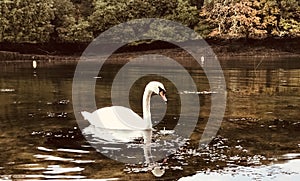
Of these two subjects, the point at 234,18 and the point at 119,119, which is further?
the point at 234,18

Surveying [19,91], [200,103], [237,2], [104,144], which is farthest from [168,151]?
[237,2]

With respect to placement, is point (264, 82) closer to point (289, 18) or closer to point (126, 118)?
point (126, 118)

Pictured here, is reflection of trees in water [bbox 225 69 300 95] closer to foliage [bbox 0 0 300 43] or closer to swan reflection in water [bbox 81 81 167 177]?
swan reflection in water [bbox 81 81 167 177]

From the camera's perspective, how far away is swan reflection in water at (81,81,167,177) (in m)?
10.4

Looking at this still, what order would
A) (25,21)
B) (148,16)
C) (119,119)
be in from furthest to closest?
(148,16) < (25,21) < (119,119)

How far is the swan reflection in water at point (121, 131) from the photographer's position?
34.2 ft

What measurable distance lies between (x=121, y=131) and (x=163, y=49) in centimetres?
4396

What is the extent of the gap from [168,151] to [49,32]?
147ft

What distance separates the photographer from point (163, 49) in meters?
55.5

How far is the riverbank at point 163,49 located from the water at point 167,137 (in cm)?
3152

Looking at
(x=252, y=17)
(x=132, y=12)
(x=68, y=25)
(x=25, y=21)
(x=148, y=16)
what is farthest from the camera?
(x=132, y=12)

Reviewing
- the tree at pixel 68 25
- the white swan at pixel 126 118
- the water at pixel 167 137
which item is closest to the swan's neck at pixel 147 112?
the white swan at pixel 126 118

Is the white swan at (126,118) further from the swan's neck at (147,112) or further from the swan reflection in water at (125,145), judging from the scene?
the swan reflection in water at (125,145)

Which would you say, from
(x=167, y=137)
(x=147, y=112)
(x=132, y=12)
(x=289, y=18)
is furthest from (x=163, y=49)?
(x=167, y=137)
